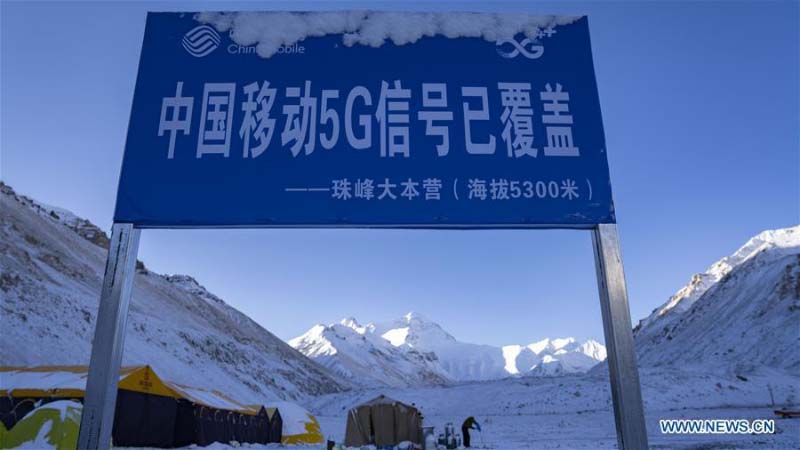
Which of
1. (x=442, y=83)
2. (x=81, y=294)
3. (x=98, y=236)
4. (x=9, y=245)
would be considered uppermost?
(x=98, y=236)

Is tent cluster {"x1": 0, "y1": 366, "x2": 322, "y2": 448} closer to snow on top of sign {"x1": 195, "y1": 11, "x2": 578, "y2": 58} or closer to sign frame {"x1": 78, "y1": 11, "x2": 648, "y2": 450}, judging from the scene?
sign frame {"x1": 78, "y1": 11, "x2": 648, "y2": 450}

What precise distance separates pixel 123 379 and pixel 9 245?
4206cm

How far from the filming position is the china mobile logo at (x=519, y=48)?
4055mm

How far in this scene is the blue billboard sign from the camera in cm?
364

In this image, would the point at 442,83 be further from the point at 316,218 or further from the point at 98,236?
the point at 98,236

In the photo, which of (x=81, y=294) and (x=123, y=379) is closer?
(x=123, y=379)

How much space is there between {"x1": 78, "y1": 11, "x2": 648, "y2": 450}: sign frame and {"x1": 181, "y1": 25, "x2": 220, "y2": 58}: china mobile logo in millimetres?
1410

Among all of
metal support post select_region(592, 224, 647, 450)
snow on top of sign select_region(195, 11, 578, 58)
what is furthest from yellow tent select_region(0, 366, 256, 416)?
metal support post select_region(592, 224, 647, 450)

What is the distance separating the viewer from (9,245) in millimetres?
48531

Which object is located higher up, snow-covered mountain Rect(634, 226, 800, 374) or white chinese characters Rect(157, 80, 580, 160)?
snow-covered mountain Rect(634, 226, 800, 374)

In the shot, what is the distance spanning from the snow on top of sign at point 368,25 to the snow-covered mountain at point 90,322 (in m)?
36.8

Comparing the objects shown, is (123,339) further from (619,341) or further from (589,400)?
(589,400)

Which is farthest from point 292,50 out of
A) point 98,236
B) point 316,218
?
point 98,236

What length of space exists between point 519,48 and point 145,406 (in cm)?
1745
